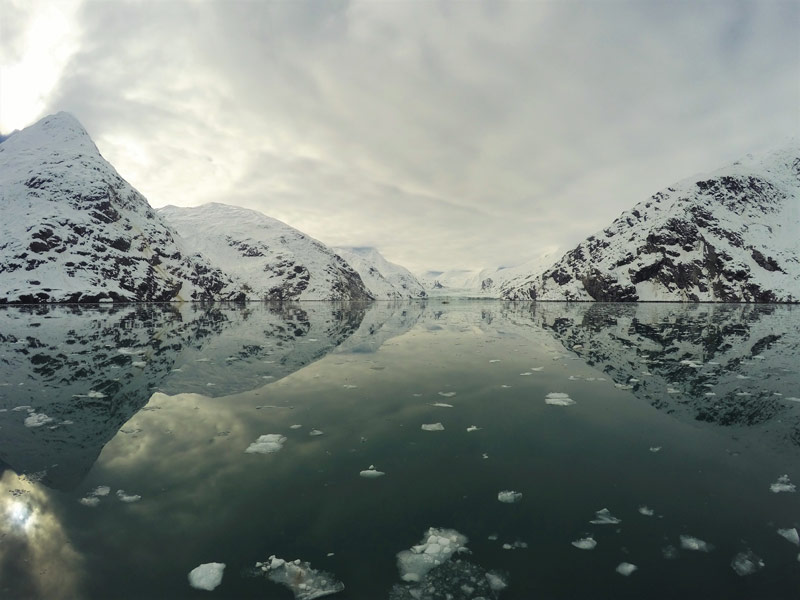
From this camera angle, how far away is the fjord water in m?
5.45

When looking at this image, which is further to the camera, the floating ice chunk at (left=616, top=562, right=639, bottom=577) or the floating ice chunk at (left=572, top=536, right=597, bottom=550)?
the floating ice chunk at (left=572, top=536, right=597, bottom=550)

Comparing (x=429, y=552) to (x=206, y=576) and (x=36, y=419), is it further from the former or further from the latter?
(x=36, y=419)

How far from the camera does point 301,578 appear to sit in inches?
213

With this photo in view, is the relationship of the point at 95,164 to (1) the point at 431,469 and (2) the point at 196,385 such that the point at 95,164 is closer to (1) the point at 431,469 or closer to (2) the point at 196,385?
(2) the point at 196,385

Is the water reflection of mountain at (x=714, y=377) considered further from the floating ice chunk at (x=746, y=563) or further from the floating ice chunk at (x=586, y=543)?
the floating ice chunk at (x=586, y=543)

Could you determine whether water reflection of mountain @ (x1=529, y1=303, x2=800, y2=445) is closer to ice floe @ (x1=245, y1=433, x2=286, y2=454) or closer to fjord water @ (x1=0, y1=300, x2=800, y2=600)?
fjord water @ (x1=0, y1=300, x2=800, y2=600)

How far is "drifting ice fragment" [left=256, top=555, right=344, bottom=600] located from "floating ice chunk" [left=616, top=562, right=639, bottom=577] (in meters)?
4.17

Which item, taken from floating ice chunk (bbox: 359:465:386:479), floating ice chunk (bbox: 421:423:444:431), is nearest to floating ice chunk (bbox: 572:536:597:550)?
floating ice chunk (bbox: 359:465:386:479)

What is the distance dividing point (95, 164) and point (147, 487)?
248786mm

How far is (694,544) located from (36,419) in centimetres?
1780

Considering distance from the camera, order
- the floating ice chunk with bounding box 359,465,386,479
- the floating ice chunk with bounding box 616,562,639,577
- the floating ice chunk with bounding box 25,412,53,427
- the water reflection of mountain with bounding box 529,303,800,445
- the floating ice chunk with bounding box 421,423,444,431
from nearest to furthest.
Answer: the floating ice chunk with bounding box 616,562,639,577 < the floating ice chunk with bounding box 359,465,386,479 < the floating ice chunk with bounding box 421,423,444,431 < the floating ice chunk with bounding box 25,412,53,427 < the water reflection of mountain with bounding box 529,303,800,445

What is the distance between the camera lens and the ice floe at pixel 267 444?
384 inches

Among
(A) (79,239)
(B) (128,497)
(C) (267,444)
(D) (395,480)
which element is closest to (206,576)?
(B) (128,497)

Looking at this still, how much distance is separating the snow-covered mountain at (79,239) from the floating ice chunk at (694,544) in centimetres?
16775
